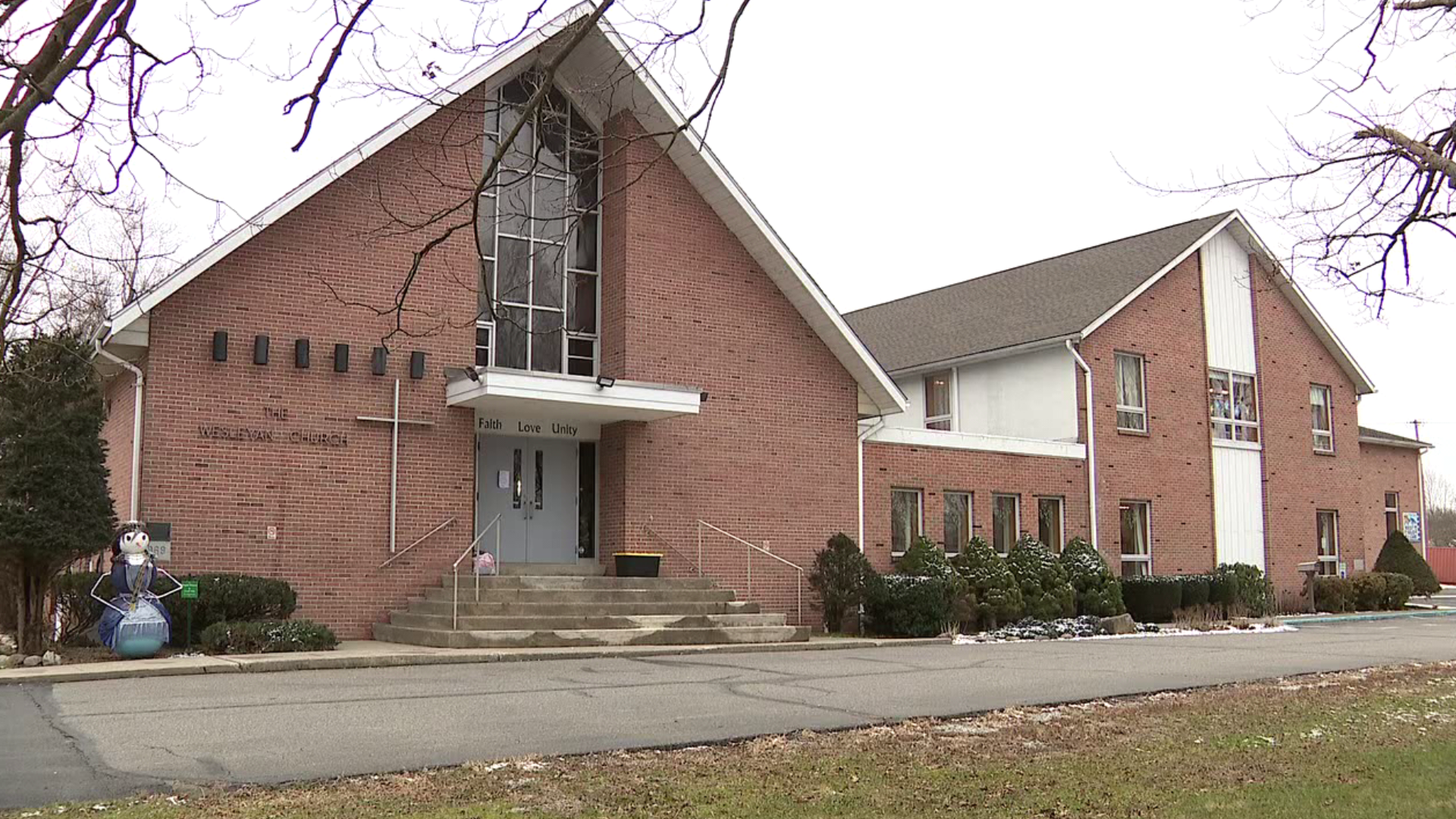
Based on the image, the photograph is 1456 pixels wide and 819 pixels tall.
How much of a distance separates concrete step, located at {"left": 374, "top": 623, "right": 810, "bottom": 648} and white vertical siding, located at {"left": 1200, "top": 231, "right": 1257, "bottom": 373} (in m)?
14.3

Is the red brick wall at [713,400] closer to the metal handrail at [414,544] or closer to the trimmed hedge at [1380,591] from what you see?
the metal handrail at [414,544]

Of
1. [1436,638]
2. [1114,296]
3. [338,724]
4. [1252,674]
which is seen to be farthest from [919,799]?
[1114,296]

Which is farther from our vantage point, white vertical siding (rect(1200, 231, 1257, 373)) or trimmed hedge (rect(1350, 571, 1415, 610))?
trimmed hedge (rect(1350, 571, 1415, 610))

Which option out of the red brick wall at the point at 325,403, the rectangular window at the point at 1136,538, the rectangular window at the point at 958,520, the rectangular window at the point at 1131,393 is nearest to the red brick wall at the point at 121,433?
→ the red brick wall at the point at 325,403

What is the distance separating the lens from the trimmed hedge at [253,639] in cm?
1548

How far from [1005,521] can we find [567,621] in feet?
33.7

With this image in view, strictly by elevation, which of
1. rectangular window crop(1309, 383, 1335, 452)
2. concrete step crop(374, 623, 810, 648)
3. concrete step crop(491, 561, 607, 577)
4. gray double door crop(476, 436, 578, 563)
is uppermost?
rectangular window crop(1309, 383, 1335, 452)

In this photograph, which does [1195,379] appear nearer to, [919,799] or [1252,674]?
[1252,674]

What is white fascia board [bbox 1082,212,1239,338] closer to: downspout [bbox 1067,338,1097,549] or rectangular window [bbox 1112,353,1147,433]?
downspout [bbox 1067,338,1097,549]

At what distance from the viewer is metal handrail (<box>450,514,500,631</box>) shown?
16953mm

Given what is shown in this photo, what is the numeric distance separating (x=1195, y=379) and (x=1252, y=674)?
15.4 meters

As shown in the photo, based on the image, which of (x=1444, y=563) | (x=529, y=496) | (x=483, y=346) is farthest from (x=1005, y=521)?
(x=1444, y=563)

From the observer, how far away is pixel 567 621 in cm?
1770

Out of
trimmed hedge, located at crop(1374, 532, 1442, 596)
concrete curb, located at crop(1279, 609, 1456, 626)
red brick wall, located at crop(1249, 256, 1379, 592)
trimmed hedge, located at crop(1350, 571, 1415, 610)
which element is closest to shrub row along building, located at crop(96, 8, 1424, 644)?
red brick wall, located at crop(1249, 256, 1379, 592)
